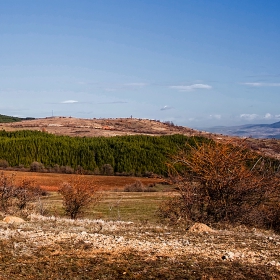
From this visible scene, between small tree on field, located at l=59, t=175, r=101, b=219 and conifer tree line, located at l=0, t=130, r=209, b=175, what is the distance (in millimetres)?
81076

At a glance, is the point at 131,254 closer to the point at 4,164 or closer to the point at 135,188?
the point at 135,188

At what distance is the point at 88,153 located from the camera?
411ft

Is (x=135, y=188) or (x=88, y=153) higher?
(x=88, y=153)

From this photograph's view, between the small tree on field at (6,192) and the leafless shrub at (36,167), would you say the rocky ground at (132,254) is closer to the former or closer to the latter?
the small tree on field at (6,192)

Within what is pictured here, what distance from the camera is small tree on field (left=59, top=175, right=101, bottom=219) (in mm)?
30594

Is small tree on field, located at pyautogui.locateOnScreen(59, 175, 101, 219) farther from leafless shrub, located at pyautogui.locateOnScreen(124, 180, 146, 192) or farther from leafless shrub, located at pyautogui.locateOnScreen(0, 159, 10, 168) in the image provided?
leafless shrub, located at pyautogui.locateOnScreen(0, 159, 10, 168)

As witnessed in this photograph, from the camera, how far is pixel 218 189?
19641 mm

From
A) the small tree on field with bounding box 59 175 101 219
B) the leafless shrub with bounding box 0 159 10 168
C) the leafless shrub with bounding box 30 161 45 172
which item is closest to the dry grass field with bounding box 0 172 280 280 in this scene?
the small tree on field with bounding box 59 175 101 219

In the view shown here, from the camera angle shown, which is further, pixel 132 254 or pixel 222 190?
pixel 222 190

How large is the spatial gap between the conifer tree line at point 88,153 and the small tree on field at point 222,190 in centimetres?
9300

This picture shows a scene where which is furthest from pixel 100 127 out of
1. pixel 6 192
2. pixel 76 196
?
pixel 6 192

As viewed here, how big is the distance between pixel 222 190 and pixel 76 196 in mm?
14111

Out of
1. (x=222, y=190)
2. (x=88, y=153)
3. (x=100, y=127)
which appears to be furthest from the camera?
(x=100, y=127)

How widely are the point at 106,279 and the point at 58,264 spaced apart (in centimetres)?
156
